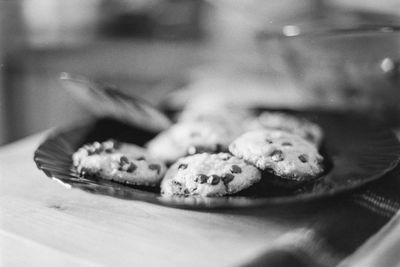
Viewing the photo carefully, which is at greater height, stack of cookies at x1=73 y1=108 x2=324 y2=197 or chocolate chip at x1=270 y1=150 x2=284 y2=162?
chocolate chip at x1=270 y1=150 x2=284 y2=162

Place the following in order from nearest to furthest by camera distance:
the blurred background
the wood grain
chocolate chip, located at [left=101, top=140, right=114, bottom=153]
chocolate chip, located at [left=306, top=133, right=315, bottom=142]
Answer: the wood grain < chocolate chip, located at [left=101, top=140, right=114, bottom=153] < chocolate chip, located at [left=306, top=133, right=315, bottom=142] < the blurred background

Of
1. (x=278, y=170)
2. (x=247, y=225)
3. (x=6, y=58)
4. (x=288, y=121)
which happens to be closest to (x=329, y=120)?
(x=288, y=121)

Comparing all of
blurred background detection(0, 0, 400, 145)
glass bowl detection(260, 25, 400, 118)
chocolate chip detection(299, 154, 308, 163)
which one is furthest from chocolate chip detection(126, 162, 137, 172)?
blurred background detection(0, 0, 400, 145)

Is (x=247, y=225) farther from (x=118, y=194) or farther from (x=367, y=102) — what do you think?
(x=367, y=102)

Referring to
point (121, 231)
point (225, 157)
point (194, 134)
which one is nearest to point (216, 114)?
point (194, 134)

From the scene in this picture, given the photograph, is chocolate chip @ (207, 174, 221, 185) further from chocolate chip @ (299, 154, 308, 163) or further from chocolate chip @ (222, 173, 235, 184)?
chocolate chip @ (299, 154, 308, 163)

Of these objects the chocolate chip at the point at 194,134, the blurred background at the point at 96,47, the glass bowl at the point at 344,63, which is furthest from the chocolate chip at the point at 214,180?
the blurred background at the point at 96,47
